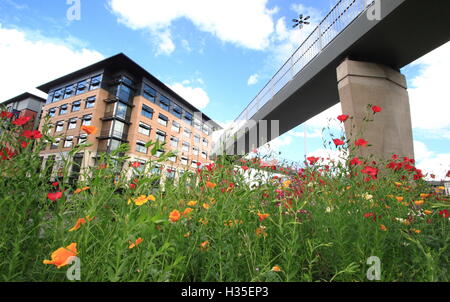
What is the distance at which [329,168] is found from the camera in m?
2.62

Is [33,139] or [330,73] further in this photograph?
[330,73]

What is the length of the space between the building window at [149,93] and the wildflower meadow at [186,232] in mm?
32555

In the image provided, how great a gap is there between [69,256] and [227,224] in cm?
98

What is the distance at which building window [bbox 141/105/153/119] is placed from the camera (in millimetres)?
30938

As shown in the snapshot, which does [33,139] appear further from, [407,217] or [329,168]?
[407,217]

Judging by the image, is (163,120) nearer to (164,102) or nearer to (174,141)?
(164,102)

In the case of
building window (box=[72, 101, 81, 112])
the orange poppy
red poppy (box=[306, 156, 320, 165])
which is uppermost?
building window (box=[72, 101, 81, 112])

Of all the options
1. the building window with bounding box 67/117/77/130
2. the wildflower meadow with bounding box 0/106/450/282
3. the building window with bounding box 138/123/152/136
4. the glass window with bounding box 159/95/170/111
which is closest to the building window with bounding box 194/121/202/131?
the glass window with bounding box 159/95/170/111

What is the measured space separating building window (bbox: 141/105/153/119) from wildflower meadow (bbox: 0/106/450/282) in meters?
31.4

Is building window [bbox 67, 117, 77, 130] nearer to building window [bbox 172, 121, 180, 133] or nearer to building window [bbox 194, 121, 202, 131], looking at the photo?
building window [bbox 172, 121, 180, 133]
